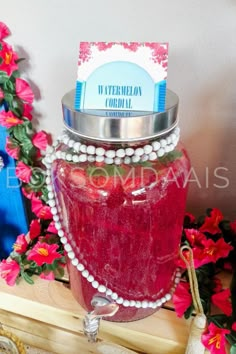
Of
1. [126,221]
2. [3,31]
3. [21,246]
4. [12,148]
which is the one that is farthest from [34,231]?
[3,31]

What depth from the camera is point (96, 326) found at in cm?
46

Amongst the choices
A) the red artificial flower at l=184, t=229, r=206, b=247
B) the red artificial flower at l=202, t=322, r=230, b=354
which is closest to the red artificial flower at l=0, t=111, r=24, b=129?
the red artificial flower at l=184, t=229, r=206, b=247

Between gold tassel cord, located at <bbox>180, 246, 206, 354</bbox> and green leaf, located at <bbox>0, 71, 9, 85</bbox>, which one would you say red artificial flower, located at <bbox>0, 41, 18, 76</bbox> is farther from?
gold tassel cord, located at <bbox>180, 246, 206, 354</bbox>

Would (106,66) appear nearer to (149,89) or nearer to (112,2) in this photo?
(149,89)

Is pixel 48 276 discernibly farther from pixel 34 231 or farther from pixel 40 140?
pixel 40 140

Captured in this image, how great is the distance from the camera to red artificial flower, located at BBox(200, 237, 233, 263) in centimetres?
55

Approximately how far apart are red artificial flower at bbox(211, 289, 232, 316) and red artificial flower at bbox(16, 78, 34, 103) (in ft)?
1.55

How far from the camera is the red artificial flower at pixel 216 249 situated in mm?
553

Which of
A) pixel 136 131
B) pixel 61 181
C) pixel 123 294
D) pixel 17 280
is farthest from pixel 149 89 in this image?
pixel 17 280

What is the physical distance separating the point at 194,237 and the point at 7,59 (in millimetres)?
459

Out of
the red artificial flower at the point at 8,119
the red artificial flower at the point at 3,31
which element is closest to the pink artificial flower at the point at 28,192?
the red artificial flower at the point at 8,119

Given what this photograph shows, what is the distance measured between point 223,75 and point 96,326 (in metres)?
0.44

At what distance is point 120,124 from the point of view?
371 millimetres

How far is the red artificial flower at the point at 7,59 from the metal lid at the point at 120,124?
257 mm
